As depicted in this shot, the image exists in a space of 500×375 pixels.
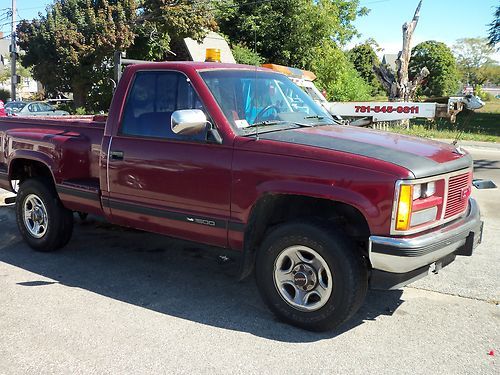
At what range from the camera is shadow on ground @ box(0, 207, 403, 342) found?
13.2ft

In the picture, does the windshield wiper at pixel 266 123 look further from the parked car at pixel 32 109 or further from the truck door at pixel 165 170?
the parked car at pixel 32 109

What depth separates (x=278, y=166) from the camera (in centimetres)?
373

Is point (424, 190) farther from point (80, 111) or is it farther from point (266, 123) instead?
point (80, 111)

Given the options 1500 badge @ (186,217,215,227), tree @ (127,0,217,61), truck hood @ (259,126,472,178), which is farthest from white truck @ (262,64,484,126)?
tree @ (127,0,217,61)

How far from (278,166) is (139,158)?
139 centimetres

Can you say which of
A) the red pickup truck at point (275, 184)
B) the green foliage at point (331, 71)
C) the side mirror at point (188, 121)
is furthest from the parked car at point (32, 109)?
the side mirror at point (188, 121)

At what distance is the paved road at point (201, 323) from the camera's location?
3332 mm

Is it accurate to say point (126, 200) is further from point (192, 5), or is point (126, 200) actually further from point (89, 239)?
point (192, 5)

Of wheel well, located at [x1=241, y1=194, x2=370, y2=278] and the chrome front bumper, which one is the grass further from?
wheel well, located at [x1=241, y1=194, x2=370, y2=278]

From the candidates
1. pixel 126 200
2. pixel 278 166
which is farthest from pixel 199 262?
pixel 278 166

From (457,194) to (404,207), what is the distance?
0.78 meters

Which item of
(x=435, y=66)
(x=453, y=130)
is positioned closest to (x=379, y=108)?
(x=453, y=130)

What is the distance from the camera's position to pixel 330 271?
3605 millimetres

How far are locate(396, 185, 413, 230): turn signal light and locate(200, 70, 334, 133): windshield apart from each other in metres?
1.32
